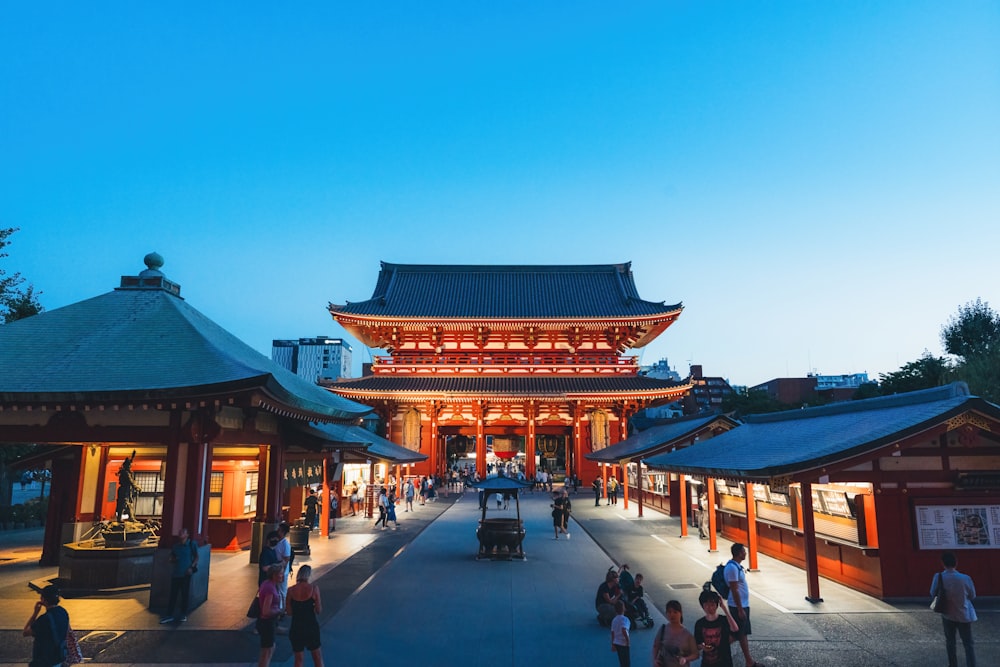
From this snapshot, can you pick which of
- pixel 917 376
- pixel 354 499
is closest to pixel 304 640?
pixel 354 499

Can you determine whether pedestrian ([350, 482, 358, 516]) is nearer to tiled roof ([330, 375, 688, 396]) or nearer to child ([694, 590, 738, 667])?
tiled roof ([330, 375, 688, 396])

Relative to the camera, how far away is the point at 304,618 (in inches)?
293

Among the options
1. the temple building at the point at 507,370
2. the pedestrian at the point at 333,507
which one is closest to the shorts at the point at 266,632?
the pedestrian at the point at 333,507

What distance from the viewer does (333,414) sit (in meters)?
14.7

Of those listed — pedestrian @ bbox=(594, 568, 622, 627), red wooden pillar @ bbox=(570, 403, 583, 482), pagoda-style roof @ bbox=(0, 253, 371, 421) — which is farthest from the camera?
red wooden pillar @ bbox=(570, 403, 583, 482)

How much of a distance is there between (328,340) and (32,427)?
18402 cm

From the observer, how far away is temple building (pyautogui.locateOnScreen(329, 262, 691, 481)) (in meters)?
38.2

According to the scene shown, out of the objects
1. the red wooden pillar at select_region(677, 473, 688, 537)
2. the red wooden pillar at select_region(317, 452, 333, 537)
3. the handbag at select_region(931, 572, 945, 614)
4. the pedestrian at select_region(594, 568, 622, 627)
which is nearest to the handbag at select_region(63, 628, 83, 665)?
the pedestrian at select_region(594, 568, 622, 627)

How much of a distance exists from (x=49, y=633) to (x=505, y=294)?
133 feet

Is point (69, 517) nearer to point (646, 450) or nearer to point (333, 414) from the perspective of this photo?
point (333, 414)

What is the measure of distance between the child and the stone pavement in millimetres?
2893

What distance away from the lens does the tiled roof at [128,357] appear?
10.7 m

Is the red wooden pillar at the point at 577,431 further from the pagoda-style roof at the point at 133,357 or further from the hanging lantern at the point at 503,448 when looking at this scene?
the pagoda-style roof at the point at 133,357

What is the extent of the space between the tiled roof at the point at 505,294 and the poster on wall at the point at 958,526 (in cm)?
2861
